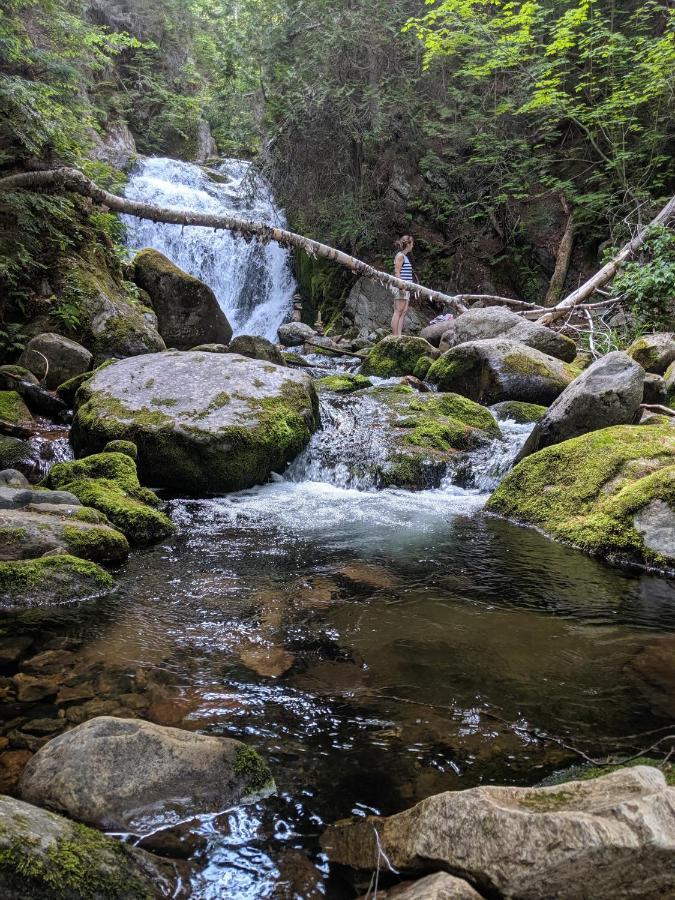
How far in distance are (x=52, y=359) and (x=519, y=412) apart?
7.16 meters

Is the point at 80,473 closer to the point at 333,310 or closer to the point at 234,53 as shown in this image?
the point at 333,310

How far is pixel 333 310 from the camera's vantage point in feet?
62.3

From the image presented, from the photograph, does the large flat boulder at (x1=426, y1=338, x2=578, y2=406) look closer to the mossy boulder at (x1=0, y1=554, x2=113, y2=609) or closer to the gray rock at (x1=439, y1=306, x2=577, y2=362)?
the gray rock at (x1=439, y1=306, x2=577, y2=362)

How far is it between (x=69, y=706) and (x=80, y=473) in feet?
11.1

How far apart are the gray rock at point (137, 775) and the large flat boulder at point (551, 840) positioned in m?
0.46

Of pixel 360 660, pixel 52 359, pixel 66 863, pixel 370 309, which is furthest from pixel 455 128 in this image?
pixel 66 863

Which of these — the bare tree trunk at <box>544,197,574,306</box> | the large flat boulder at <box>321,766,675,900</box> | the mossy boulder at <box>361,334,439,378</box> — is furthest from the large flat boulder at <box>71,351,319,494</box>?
the bare tree trunk at <box>544,197,574,306</box>

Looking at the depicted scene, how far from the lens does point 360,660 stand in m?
3.06

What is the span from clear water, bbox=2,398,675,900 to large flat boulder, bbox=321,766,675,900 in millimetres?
297

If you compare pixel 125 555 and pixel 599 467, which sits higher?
pixel 599 467

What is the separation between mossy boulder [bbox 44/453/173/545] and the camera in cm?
495

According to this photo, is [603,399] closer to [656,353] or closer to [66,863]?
[656,353]

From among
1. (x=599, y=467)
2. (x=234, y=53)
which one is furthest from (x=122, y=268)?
(x=599, y=467)

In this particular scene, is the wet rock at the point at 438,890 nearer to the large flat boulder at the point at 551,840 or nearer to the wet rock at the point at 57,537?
the large flat boulder at the point at 551,840
